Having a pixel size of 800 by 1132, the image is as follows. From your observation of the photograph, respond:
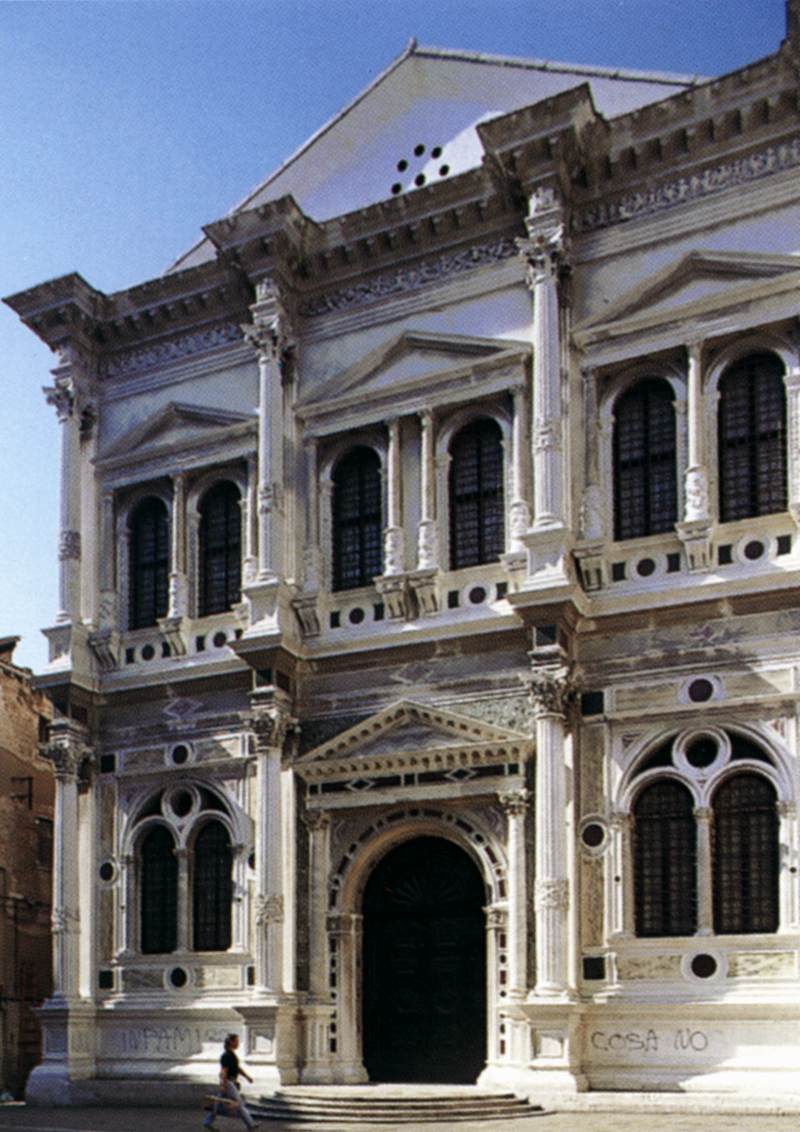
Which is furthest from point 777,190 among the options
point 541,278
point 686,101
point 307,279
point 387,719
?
point 387,719

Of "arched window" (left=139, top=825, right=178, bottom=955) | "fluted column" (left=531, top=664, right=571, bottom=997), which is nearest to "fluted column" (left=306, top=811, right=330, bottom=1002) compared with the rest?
"arched window" (left=139, top=825, right=178, bottom=955)

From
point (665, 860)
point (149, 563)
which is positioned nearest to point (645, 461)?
point (665, 860)

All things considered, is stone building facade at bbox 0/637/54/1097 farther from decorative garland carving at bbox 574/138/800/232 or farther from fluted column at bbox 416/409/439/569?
decorative garland carving at bbox 574/138/800/232

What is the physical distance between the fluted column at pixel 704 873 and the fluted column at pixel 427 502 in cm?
501

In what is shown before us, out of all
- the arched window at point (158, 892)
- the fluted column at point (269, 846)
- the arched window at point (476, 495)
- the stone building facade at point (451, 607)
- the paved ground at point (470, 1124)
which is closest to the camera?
the paved ground at point (470, 1124)

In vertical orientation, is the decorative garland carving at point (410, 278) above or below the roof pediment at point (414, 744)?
above

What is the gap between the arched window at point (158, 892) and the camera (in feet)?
72.6

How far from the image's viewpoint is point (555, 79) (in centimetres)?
2214

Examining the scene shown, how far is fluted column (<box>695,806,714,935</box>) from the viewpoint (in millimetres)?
17844

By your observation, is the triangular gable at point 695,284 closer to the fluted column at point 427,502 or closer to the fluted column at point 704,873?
the fluted column at point 427,502

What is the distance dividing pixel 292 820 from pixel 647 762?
5.18 m

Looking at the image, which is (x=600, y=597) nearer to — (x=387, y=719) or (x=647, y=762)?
(x=647, y=762)

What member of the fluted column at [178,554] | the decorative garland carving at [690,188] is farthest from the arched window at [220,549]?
the decorative garland carving at [690,188]

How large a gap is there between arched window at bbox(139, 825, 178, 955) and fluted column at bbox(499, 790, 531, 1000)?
561cm
